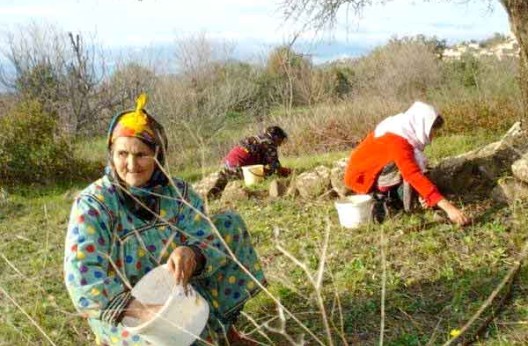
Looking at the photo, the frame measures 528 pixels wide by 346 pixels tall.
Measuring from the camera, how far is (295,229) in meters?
4.36

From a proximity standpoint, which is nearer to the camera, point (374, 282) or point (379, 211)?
point (374, 282)

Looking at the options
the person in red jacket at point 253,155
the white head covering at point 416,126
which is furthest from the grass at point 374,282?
the person in red jacket at point 253,155

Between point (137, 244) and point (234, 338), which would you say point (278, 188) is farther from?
point (137, 244)

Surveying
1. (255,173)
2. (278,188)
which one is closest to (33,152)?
(255,173)

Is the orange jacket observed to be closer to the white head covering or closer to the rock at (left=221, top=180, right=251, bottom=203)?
the white head covering

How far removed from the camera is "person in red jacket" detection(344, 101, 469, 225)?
3.79 meters

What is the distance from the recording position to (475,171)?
4.48 metres

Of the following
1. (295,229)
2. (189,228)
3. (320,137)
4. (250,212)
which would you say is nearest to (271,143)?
(250,212)

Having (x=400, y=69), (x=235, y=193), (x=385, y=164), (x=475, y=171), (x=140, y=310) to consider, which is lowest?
(x=400, y=69)

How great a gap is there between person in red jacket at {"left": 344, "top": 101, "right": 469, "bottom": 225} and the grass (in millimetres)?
189

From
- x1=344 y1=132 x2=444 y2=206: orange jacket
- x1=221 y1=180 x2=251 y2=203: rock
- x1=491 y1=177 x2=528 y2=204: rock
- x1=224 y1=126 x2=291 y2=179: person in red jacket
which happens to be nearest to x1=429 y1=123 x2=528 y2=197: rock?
x1=491 y1=177 x2=528 y2=204: rock

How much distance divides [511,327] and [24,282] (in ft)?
9.85

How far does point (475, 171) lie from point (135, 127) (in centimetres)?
291

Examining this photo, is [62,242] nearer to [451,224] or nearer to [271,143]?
[271,143]
